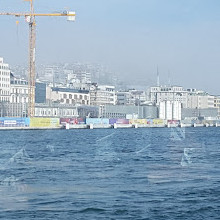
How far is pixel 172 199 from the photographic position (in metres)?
24.8

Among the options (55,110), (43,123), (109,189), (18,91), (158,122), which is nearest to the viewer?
(109,189)

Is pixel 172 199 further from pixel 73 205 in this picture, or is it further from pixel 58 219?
pixel 58 219

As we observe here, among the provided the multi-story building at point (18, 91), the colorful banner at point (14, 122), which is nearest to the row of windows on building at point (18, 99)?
the multi-story building at point (18, 91)

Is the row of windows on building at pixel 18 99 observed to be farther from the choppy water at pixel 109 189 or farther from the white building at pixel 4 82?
the choppy water at pixel 109 189

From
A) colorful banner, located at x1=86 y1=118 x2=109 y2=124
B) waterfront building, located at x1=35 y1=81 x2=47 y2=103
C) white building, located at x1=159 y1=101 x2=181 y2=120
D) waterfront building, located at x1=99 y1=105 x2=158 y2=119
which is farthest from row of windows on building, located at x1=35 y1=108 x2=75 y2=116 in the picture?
white building, located at x1=159 y1=101 x2=181 y2=120

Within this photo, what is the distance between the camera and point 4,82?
5960 inches

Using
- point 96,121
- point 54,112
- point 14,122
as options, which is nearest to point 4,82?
point 54,112

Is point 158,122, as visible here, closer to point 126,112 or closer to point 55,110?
point 126,112

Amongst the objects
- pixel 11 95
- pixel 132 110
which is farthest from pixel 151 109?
pixel 11 95

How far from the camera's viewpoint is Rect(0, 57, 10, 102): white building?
14900cm

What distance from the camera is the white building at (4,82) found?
149000 mm

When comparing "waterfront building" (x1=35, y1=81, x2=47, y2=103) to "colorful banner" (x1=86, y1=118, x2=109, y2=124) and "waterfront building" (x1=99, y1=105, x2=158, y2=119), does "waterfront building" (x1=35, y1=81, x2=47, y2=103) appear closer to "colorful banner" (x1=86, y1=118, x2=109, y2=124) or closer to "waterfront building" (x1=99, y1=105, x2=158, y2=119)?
"waterfront building" (x1=99, y1=105, x2=158, y2=119)

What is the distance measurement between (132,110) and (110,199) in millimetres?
156073

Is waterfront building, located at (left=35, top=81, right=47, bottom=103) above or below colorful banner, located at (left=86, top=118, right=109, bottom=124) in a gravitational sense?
above
